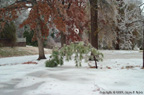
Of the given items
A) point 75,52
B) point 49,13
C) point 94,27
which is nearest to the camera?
point 75,52

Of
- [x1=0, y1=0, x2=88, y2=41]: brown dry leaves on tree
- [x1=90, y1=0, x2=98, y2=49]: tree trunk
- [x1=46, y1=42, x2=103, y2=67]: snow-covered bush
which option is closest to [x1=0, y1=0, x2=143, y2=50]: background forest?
[x1=90, y1=0, x2=98, y2=49]: tree trunk

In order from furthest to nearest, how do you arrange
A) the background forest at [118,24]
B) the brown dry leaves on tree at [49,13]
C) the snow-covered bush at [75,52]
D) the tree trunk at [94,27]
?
1. the brown dry leaves on tree at [49,13]
2. the background forest at [118,24]
3. the tree trunk at [94,27]
4. the snow-covered bush at [75,52]

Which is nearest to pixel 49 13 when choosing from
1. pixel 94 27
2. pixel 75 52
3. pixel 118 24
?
pixel 94 27

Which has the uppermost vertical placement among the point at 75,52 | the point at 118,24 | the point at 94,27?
the point at 118,24

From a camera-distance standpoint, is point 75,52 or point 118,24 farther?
point 118,24

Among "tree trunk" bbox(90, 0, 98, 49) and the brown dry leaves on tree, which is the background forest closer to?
"tree trunk" bbox(90, 0, 98, 49)

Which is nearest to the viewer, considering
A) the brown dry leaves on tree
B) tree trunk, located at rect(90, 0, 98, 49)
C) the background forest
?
tree trunk, located at rect(90, 0, 98, 49)

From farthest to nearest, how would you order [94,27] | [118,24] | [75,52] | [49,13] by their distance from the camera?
1. [118,24]
2. [49,13]
3. [94,27]
4. [75,52]

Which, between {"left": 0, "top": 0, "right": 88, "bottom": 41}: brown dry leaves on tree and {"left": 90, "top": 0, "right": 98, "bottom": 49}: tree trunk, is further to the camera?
{"left": 0, "top": 0, "right": 88, "bottom": 41}: brown dry leaves on tree

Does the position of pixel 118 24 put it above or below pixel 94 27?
A: above

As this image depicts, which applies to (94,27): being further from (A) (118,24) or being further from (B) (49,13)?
(A) (118,24)

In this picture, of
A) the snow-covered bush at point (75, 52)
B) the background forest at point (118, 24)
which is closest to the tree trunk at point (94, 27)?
the background forest at point (118, 24)

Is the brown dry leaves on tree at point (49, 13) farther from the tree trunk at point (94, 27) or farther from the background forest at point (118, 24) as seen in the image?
the tree trunk at point (94, 27)

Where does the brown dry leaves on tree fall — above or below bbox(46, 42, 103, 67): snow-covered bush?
above
